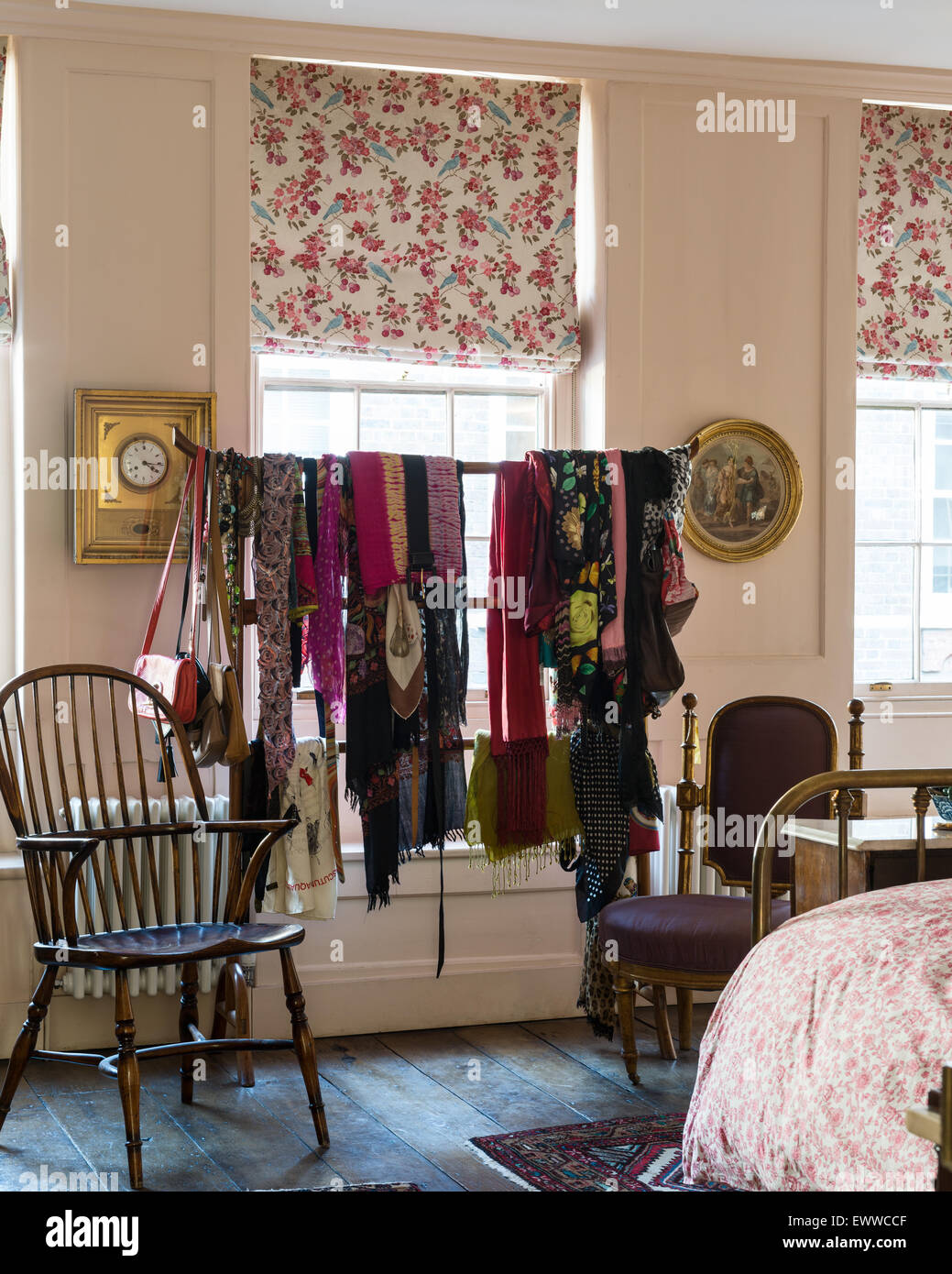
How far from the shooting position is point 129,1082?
2.64 m

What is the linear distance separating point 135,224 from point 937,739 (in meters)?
3.07

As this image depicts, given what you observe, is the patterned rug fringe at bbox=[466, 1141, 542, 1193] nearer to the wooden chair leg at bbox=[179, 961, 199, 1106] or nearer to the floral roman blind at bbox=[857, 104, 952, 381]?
the wooden chair leg at bbox=[179, 961, 199, 1106]

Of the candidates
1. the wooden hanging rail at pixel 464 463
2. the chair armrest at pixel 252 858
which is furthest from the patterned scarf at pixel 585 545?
the chair armrest at pixel 252 858

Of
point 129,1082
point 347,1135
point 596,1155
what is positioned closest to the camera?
point 129,1082

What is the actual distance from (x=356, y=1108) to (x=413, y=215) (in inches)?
102

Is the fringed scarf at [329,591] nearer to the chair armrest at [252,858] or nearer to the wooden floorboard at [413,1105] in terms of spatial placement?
the chair armrest at [252,858]

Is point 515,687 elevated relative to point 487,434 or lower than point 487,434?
lower

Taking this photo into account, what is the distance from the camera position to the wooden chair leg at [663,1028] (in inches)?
144

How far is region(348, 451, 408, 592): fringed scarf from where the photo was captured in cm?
332

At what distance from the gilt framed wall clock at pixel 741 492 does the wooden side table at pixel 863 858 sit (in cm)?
141

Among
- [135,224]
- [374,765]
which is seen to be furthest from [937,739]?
[135,224]

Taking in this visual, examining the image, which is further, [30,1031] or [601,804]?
[601,804]

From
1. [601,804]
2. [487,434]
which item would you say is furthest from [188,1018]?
[487,434]

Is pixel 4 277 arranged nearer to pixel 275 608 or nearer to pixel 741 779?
pixel 275 608
